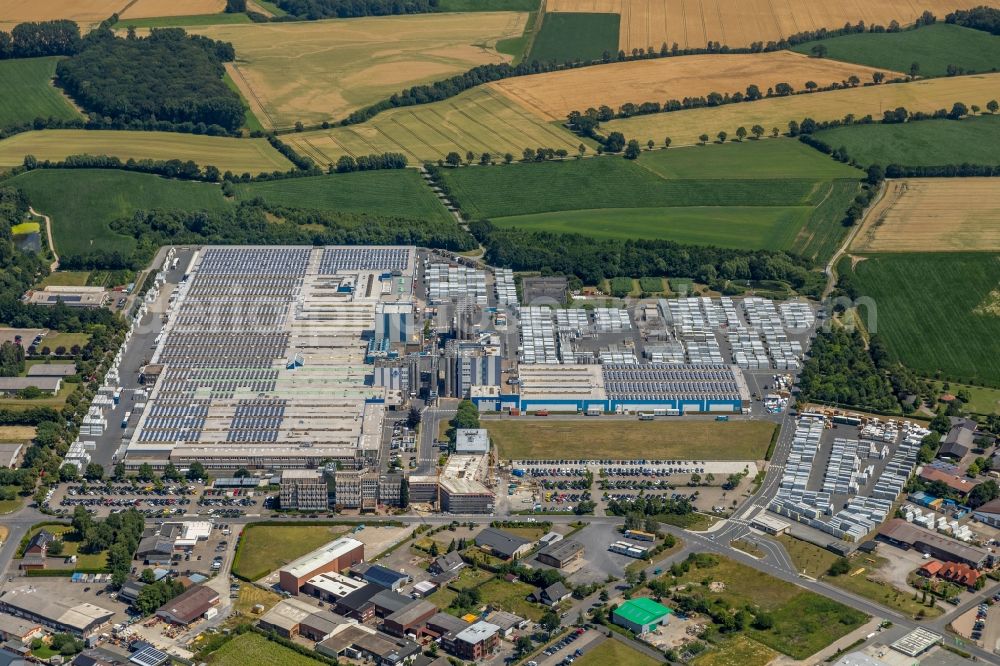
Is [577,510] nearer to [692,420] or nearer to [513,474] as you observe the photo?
[513,474]

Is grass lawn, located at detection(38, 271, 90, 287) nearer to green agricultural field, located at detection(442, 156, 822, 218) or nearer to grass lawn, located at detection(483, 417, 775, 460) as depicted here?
green agricultural field, located at detection(442, 156, 822, 218)

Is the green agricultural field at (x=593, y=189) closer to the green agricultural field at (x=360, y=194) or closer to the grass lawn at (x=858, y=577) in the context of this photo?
the green agricultural field at (x=360, y=194)

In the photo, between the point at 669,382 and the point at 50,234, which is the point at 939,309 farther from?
the point at 50,234

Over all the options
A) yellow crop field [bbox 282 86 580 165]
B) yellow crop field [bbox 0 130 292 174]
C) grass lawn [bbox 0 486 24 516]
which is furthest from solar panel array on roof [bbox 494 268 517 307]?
grass lawn [bbox 0 486 24 516]

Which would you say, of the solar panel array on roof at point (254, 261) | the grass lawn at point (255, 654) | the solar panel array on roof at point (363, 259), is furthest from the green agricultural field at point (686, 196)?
the grass lawn at point (255, 654)

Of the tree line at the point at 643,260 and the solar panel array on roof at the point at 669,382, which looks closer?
the solar panel array on roof at the point at 669,382

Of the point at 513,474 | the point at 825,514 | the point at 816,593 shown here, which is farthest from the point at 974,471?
the point at 513,474

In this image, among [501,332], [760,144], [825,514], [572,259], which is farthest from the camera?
[760,144]
